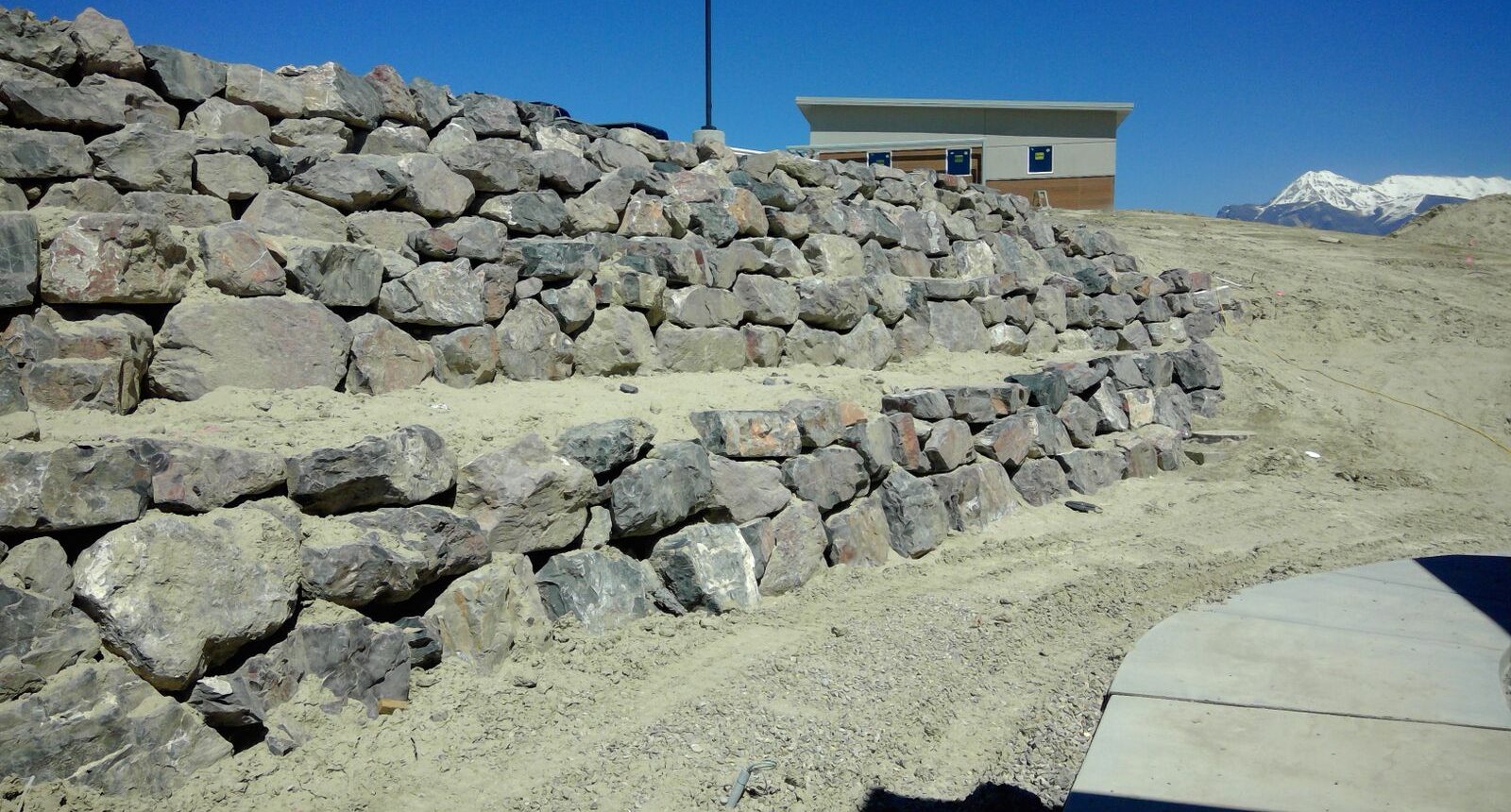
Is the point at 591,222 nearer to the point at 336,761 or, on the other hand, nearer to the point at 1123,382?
the point at 336,761

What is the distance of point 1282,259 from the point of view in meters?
15.0

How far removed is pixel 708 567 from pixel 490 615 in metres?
1.38

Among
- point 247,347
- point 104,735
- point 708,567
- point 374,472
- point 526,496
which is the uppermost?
point 247,347

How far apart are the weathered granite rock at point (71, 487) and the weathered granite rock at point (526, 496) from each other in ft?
4.90

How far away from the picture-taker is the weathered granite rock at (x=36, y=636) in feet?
11.4

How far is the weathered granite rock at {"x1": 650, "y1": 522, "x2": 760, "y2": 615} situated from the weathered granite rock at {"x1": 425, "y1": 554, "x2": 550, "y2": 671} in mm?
827

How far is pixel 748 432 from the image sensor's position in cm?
637

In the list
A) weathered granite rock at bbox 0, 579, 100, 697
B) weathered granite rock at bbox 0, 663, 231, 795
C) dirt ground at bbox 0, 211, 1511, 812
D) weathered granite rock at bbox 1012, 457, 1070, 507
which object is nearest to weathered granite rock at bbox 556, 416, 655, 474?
dirt ground at bbox 0, 211, 1511, 812

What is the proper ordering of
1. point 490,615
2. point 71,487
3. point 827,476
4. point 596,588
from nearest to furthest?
point 71,487, point 490,615, point 596,588, point 827,476

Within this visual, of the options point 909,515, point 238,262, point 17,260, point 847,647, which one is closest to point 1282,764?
point 847,647

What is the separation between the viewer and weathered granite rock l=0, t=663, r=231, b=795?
3.45 meters

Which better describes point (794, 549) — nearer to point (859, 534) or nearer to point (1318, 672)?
point (859, 534)

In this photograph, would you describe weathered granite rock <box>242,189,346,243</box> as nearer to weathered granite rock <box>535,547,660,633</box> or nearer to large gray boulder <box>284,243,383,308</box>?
large gray boulder <box>284,243,383,308</box>

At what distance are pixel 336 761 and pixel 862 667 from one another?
2.54 m
